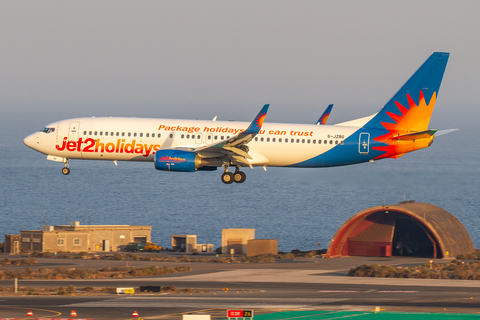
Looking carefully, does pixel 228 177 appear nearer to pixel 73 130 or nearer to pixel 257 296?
pixel 73 130

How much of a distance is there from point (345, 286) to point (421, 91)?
1934cm

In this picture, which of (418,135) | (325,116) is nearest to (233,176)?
(325,116)

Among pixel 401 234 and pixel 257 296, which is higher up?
pixel 401 234

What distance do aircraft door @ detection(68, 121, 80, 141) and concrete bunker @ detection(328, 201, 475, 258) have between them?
3787cm

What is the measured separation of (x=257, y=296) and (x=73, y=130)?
2478cm

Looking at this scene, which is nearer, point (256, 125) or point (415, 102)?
point (256, 125)

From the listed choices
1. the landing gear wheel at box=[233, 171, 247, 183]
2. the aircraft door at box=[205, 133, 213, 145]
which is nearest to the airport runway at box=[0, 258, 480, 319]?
the landing gear wheel at box=[233, 171, 247, 183]

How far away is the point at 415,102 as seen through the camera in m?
64.2

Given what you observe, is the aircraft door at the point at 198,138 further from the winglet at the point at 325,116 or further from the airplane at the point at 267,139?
the winglet at the point at 325,116

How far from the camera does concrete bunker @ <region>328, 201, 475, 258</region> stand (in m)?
88.8

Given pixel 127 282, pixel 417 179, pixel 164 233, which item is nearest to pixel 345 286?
pixel 127 282

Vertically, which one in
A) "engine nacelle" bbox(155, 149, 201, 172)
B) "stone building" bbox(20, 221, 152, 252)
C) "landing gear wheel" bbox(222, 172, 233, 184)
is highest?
"engine nacelle" bbox(155, 149, 201, 172)

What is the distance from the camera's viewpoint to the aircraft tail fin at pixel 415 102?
6366 cm

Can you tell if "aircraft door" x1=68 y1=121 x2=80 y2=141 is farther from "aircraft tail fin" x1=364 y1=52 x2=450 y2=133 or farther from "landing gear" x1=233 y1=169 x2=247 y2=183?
"aircraft tail fin" x1=364 y1=52 x2=450 y2=133
